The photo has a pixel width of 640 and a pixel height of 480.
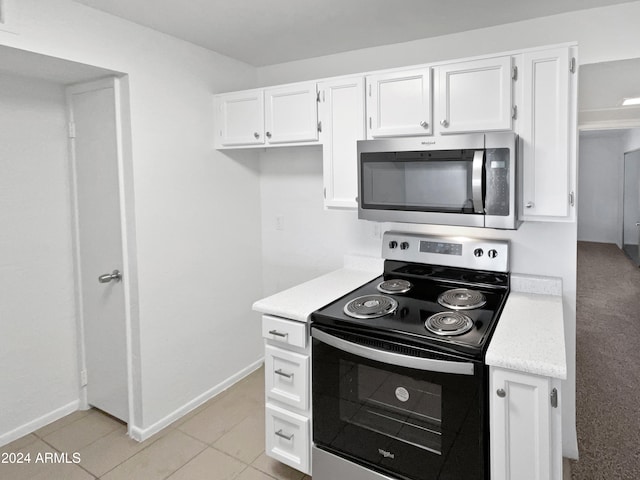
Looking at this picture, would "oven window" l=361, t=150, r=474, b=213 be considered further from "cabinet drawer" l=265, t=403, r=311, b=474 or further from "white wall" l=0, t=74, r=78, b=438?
"white wall" l=0, t=74, r=78, b=438

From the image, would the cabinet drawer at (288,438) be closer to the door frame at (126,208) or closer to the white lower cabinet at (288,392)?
the white lower cabinet at (288,392)

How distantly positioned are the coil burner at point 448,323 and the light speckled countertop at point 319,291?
0.54m

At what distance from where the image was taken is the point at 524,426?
1474mm

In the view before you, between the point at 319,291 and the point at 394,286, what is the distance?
41 centimetres

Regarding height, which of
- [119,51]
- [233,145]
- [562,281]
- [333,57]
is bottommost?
[562,281]

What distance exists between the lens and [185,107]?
2.59m

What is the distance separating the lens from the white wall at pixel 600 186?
26.4 feet

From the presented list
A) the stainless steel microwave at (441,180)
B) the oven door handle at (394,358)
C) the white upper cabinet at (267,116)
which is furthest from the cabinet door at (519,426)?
the white upper cabinet at (267,116)

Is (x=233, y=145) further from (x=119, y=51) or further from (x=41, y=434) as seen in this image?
(x=41, y=434)

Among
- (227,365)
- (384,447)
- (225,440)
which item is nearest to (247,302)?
(227,365)

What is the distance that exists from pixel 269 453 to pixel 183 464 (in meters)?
0.50

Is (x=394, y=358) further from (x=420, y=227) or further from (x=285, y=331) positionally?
(x=420, y=227)

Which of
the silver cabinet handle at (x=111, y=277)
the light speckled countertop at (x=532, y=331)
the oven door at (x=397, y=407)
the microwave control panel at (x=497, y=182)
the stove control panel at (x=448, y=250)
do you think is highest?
the microwave control panel at (x=497, y=182)

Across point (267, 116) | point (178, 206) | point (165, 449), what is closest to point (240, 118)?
point (267, 116)
